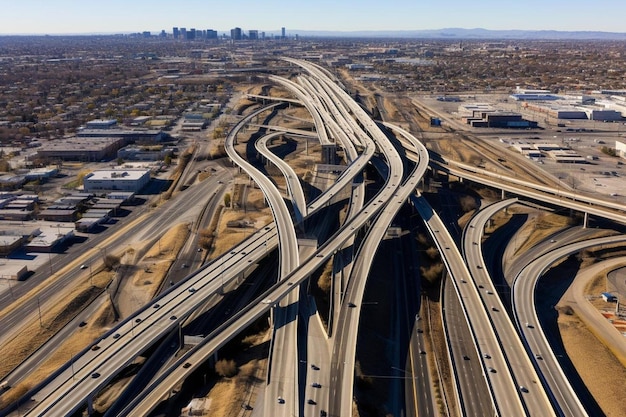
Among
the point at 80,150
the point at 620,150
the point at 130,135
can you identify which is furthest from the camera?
the point at 130,135

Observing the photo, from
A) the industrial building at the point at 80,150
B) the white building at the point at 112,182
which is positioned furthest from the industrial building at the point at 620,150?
the industrial building at the point at 80,150

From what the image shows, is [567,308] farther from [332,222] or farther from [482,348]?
[332,222]

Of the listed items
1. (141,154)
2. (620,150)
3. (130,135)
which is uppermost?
(620,150)

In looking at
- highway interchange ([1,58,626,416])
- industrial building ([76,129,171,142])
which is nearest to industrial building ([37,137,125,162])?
industrial building ([76,129,171,142])

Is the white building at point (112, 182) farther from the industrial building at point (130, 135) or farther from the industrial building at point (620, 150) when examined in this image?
the industrial building at point (620, 150)

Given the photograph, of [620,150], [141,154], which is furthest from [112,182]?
[620,150]

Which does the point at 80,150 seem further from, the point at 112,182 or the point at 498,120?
the point at 498,120

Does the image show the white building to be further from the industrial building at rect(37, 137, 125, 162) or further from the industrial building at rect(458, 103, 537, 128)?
the industrial building at rect(458, 103, 537, 128)

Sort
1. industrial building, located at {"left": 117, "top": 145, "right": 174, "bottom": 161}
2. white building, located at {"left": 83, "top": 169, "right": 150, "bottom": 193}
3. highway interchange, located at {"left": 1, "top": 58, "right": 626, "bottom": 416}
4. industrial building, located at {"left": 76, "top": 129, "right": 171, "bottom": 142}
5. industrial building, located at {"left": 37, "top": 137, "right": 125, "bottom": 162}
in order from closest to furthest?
1. highway interchange, located at {"left": 1, "top": 58, "right": 626, "bottom": 416}
2. white building, located at {"left": 83, "top": 169, "right": 150, "bottom": 193}
3. industrial building, located at {"left": 37, "top": 137, "right": 125, "bottom": 162}
4. industrial building, located at {"left": 117, "top": 145, "right": 174, "bottom": 161}
5. industrial building, located at {"left": 76, "top": 129, "right": 171, "bottom": 142}
